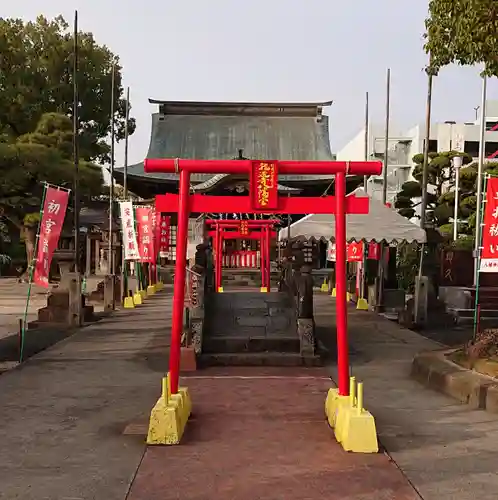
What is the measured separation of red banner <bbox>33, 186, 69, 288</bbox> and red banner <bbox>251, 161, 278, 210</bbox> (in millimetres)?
6609

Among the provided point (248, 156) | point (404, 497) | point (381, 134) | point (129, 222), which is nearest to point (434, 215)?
point (248, 156)

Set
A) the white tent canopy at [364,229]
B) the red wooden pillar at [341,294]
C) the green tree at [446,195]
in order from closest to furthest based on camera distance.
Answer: the red wooden pillar at [341,294] → the white tent canopy at [364,229] → the green tree at [446,195]

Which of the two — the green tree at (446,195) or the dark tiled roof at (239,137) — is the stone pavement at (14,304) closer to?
the dark tiled roof at (239,137)

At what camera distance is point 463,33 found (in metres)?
8.34

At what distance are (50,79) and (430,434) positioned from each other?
117 feet

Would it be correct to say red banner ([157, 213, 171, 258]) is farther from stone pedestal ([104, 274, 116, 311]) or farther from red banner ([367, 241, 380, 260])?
red banner ([367, 241, 380, 260])

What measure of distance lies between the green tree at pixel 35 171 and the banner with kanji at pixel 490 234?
1621 cm

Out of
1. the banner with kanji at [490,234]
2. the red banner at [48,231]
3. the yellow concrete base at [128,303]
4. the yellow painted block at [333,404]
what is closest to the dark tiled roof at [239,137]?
the yellow concrete base at [128,303]

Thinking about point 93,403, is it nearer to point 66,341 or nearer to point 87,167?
point 66,341

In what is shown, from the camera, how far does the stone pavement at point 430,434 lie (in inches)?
194

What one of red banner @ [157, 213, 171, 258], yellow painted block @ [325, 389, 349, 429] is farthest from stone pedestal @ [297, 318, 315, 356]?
red banner @ [157, 213, 171, 258]

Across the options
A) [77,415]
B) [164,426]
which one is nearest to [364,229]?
[77,415]

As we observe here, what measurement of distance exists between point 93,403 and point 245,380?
232cm

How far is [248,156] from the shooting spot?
1416 inches
